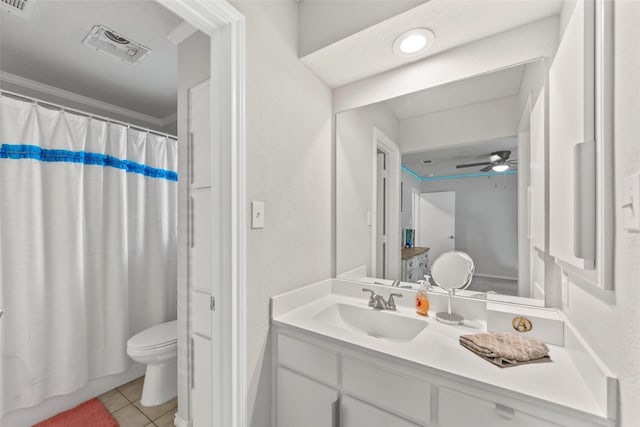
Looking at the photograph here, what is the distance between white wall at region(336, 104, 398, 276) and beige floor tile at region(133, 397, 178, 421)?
1.50m

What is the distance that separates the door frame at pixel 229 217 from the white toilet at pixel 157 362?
3.03 feet

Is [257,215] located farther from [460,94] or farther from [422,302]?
[460,94]

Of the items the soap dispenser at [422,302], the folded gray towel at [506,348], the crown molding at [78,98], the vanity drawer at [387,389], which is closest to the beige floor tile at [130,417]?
the vanity drawer at [387,389]

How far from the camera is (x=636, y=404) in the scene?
1.73 feet

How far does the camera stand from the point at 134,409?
5.92 feet

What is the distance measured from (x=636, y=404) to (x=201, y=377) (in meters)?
1.64

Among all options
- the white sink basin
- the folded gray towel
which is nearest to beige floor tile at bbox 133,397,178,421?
the white sink basin

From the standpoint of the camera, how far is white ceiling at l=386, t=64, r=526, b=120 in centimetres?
120

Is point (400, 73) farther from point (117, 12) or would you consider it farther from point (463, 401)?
point (117, 12)

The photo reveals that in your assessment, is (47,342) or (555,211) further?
(47,342)

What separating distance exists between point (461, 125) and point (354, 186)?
66 cm

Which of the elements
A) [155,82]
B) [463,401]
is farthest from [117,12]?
[463,401]

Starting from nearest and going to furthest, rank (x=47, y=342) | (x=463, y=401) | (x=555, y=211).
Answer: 1. (x=463, y=401)
2. (x=555, y=211)
3. (x=47, y=342)

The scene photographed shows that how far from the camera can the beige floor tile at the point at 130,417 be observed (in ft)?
5.46
